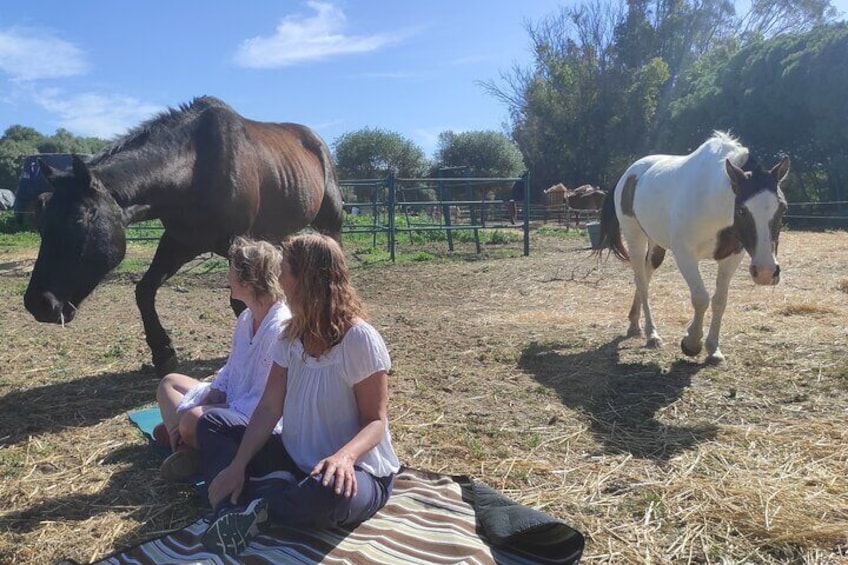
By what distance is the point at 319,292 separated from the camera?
2.23 meters

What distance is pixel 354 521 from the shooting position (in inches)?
86.9

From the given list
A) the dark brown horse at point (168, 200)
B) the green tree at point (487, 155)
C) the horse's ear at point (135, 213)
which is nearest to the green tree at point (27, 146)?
the green tree at point (487, 155)

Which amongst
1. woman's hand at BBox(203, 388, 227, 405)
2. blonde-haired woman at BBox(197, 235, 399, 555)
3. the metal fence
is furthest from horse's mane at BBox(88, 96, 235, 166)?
the metal fence

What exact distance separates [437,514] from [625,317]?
4.61m

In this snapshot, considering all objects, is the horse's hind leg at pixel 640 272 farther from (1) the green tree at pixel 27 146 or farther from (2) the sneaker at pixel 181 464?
(1) the green tree at pixel 27 146

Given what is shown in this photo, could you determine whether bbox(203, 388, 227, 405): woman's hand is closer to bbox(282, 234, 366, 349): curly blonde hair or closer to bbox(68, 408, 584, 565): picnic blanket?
bbox(68, 408, 584, 565): picnic blanket

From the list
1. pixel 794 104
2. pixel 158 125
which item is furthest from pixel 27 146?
pixel 158 125

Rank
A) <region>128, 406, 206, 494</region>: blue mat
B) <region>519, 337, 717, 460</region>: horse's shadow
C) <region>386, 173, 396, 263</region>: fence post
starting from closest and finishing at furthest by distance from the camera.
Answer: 1. <region>128, 406, 206, 494</region>: blue mat
2. <region>519, 337, 717, 460</region>: horse's shadow
3. <region>386, 173, 396, 263</region>: fence post

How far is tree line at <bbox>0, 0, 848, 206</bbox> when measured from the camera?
20875mm

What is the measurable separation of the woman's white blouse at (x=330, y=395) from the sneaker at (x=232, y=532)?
1.00ft

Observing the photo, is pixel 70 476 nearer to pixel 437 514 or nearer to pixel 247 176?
pixel 437 514

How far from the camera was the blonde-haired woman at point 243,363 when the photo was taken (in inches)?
105

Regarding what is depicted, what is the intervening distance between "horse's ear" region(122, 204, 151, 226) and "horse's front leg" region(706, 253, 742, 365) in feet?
12.6

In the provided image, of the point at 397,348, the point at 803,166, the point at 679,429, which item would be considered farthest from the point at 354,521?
the point at 803,166
